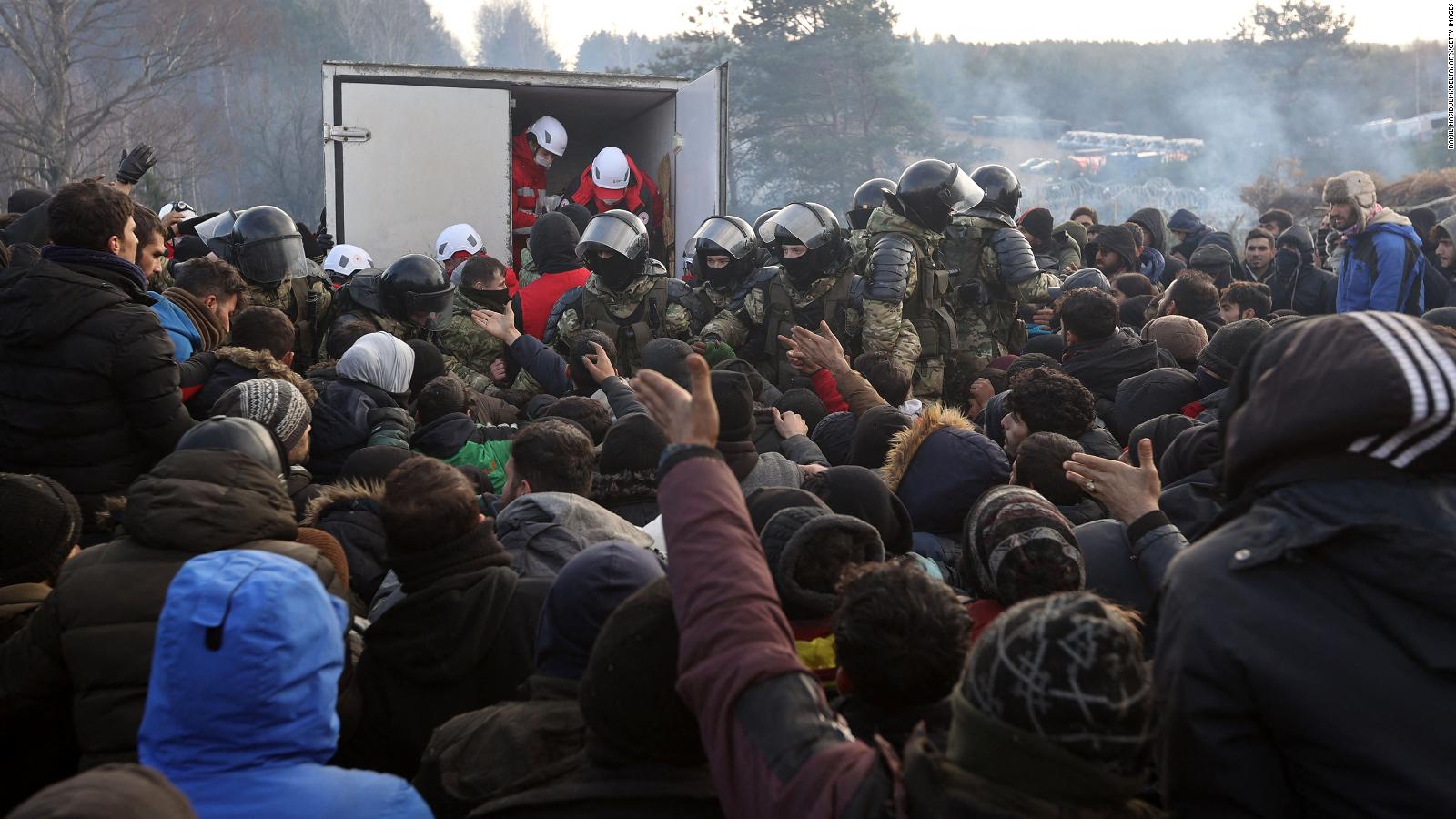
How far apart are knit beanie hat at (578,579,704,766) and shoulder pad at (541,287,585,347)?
5643 millimetres

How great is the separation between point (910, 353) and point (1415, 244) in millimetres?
4009

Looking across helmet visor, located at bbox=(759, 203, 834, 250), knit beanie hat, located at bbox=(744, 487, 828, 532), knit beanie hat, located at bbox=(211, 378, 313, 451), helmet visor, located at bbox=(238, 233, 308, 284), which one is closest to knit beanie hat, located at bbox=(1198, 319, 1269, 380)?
knit beanie hat, located at bbox=(744, 487, 828, 532)

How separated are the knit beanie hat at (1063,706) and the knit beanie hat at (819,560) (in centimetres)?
85

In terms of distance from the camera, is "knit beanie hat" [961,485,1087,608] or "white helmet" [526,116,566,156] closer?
"knit beanie hat" [961,485,1087,608]

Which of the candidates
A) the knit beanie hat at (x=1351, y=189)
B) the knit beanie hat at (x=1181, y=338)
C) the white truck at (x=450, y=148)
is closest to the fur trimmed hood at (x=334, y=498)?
the knit beanie hat at (x=1181, y=338)

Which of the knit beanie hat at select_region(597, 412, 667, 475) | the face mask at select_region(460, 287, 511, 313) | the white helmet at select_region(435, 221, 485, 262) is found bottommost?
the knit beanie hat at select_region(597, 412, 667, 475)

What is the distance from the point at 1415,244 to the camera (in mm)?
8234

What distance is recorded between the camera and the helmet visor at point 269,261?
7102 mm

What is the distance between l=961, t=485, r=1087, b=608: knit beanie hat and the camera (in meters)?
2.51

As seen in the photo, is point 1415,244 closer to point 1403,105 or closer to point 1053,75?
point 1403,105

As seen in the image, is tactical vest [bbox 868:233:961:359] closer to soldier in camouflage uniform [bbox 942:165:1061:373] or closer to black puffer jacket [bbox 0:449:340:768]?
soldier in camouflage uniform [bbox 942:165:1061:373]

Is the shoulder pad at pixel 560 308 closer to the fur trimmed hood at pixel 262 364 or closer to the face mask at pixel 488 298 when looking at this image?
the face mask at pixel 488 298

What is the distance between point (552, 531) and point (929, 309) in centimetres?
467

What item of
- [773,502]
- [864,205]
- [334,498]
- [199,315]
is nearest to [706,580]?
[773,502]
